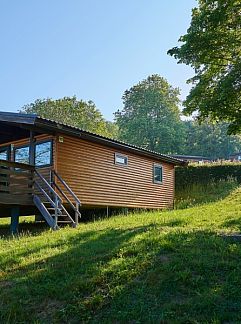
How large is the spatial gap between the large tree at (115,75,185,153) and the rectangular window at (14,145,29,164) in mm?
34913

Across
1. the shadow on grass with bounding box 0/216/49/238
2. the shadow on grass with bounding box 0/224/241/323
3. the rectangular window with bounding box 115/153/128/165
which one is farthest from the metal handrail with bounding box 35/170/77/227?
the rectangular window with bounding box 115/153/128/165

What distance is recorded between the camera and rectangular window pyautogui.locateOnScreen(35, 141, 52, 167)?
13280mm

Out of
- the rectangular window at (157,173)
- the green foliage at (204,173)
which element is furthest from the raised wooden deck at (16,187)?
the green foliage at (204,173)

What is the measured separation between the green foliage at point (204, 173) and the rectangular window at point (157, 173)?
380cm

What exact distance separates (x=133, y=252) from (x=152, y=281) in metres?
1.18

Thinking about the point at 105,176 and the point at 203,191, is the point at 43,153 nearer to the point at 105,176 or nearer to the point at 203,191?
the point at 105,176

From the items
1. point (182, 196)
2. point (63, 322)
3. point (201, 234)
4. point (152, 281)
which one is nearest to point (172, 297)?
point (152, 281)

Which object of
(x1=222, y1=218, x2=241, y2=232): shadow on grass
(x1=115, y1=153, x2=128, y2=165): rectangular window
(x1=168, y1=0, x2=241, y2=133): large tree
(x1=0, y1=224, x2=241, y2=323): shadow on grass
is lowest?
(x1=0, y1=224, x2=241, y2=323): shadow on grass

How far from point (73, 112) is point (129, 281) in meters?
44.6

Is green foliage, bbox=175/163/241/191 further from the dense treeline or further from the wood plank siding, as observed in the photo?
the dense treeline

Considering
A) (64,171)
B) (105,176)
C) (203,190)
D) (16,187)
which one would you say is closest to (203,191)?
(203,190)

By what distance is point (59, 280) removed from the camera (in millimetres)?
5812

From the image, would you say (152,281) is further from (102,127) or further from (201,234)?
(102,127)

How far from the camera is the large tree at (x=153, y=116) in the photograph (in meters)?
49.8
